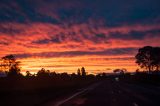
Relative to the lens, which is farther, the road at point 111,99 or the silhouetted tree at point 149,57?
the silhouetted tree at point 149,57

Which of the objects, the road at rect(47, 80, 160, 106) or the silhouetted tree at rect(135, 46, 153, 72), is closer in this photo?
the road at rect(47, 80, 160, 106)

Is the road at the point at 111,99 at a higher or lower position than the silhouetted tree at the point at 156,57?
lower

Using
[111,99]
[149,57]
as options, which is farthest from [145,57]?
[111,99]

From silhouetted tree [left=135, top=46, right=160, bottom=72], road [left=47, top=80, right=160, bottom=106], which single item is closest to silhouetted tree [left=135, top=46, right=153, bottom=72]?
silhouetted tree [left=135, top=46, right=160, bottom=72]

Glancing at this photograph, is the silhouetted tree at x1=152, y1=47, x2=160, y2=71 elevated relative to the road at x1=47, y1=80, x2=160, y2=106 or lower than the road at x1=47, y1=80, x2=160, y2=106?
elevated

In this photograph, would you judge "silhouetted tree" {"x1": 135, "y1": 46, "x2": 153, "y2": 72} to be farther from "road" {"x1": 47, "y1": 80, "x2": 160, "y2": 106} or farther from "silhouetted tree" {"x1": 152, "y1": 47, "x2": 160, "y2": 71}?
"road" {"x1": 47, "y1": 80, "x2": 160, "y2": 106}

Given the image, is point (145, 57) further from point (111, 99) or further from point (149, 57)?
point (111, 99)

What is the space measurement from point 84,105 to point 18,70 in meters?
131

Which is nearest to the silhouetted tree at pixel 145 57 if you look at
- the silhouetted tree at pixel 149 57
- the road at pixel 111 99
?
the silhouetted tree at pixel 149 57

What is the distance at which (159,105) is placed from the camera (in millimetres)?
22469

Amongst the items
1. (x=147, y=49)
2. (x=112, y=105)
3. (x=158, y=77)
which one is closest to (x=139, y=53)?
(x=147, y=49)

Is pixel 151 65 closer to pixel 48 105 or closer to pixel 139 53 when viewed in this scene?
pixel 139 53

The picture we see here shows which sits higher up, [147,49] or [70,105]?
[147,49]

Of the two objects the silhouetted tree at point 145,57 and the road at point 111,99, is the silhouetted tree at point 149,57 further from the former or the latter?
the road at point 111,99
